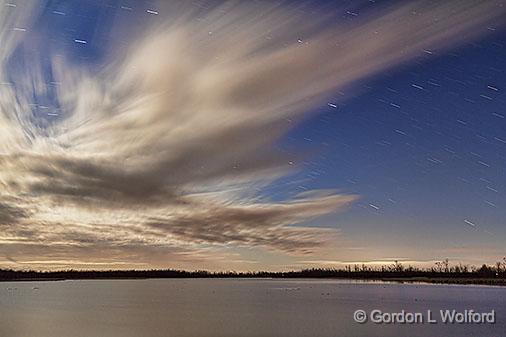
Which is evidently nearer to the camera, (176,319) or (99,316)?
(176,319)

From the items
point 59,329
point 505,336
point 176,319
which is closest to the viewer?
point 505,336

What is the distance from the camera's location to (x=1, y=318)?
65188 mm

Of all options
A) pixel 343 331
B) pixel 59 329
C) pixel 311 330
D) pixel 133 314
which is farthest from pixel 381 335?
pixel 133 314

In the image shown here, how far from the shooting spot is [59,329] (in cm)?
5288

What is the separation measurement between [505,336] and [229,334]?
22230mm

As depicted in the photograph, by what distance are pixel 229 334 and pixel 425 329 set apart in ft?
57.6

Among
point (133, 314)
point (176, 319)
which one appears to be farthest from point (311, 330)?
point (133, 314)

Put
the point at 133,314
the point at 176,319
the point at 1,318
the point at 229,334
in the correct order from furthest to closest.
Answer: the point at 133,314 < the point at 1,318 < the point at 176,319 < the point at 229,334

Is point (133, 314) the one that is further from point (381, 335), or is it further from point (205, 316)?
point (381, 335)

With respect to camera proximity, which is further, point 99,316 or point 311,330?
point 99,316

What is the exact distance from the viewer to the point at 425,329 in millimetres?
46562

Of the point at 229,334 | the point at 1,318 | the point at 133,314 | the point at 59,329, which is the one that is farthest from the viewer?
the point at 133,314

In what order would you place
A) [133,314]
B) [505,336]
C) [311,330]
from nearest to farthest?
1. [505,336]
2. [311,330]
3. [133,314]

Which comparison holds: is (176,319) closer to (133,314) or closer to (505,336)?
(133,314)
